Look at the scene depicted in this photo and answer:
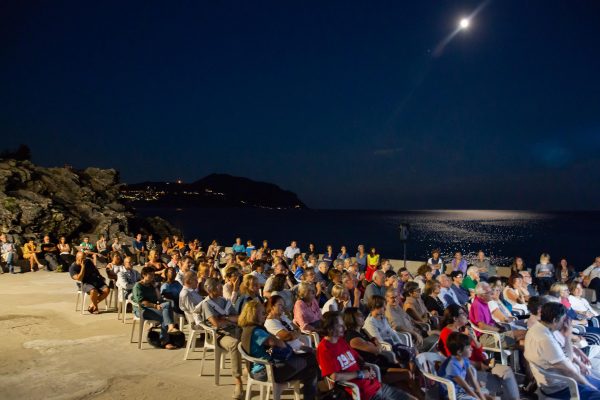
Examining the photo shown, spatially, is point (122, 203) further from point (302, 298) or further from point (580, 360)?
point (580, 360)

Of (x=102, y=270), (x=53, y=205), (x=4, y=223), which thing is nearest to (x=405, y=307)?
(x=102, y=270)

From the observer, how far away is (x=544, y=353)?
377 cm

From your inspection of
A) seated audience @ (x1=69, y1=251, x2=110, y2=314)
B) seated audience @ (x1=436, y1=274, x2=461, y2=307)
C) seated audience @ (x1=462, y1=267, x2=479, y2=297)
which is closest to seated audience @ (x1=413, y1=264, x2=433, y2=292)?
seated audience @ (x1=462, y1=267, x2=479, y2=297)

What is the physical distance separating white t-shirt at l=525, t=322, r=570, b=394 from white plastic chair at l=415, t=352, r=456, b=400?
0.78 meters

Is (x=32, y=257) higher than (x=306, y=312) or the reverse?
higher

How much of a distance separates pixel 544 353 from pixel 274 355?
94.6 inches

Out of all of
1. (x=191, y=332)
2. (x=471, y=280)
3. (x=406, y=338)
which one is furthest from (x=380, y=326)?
(x=471, y=280)

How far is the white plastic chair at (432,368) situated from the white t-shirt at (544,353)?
0.78 meters

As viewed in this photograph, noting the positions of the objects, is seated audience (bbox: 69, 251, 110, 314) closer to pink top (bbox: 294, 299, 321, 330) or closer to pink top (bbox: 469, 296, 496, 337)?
pink top (bbox: 294, 299, 321, 330)

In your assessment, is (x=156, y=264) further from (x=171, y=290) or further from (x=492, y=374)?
(x=492, y=374)

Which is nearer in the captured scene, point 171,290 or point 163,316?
point 163,316

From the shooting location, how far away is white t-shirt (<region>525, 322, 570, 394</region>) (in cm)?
373

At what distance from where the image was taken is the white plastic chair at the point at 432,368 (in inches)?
137

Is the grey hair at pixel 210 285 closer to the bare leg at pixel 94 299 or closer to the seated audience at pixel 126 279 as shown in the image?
the seated audience at pixel 126 279
